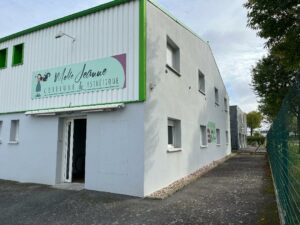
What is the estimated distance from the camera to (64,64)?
33.6 ft

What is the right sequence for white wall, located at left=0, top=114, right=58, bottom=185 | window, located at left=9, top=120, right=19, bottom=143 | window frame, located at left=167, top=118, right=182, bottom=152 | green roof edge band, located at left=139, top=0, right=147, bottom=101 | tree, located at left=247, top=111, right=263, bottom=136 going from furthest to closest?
tree, located at left=247, top=111, right=263, bottom=136
window, located at left=9, top=120, right=19, bottom=143
window frame, located at left=167, top=118, right=182, bottom=152
white wall, located at left=0, top=114, right=58, bottom=185
green roof edge band, located at left=139, top=0, right=147, bottom=101

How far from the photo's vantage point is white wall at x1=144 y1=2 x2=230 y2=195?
8.70 meters

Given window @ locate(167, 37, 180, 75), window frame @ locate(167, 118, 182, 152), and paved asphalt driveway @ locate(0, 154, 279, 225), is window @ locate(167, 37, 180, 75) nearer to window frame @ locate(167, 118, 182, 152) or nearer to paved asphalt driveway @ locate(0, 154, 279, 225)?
window frame @ locate(167, 118, 182, 152)

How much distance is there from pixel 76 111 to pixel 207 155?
9418 mm

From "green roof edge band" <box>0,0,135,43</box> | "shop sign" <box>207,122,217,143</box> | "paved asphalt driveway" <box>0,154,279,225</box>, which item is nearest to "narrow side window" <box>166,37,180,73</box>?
"green roof edge band" <box>0,0,135,43</box>

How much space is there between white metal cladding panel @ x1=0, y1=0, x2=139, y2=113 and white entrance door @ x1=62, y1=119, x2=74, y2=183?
2.70 ft

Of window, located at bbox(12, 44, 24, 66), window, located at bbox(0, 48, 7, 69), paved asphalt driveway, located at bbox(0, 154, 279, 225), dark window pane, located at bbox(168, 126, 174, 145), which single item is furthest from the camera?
window, located at bbox(0, 48, 7, 69)

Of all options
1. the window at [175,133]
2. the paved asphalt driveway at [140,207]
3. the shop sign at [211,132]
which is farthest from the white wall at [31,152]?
the shop sign at [211,132]

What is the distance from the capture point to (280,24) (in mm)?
8344

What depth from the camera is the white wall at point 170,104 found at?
8.70m

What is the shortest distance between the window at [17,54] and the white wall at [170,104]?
6.42 m

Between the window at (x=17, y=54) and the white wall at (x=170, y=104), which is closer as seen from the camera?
the white wall at (x=170, y=104)

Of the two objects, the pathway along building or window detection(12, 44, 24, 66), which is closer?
the pathway along building

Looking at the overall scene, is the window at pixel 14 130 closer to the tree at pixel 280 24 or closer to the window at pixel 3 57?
the window at pixel 3 57
